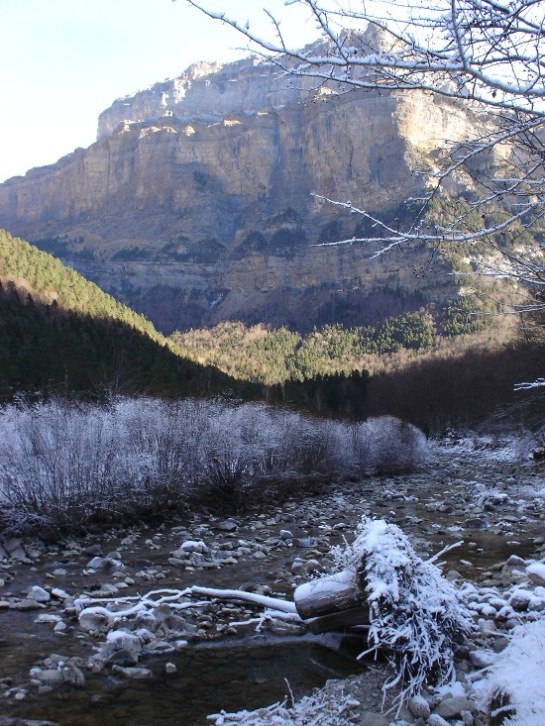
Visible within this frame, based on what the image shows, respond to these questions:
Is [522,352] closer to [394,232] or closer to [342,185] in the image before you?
[394,232]

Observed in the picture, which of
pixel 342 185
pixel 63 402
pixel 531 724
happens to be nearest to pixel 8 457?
pixel 63 402

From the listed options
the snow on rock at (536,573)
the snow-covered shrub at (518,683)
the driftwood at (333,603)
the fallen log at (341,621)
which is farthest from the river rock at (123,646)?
the snow on rock at (536,573)

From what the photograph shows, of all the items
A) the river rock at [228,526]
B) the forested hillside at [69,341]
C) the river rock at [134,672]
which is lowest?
the river rock at [228,526]

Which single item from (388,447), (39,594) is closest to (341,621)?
(39,594)

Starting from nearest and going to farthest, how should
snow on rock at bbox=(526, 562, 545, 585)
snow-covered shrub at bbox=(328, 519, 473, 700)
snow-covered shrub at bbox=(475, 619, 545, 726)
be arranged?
snow-covered shrub at bbox=(475, 619, 545, 726) → snow-covered shrub at bbox=(328, 519, 473, 700) → snow on rock at bbox=(526, 562, 545, 585)

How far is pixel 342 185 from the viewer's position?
615ft

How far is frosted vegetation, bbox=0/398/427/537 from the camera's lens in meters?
12.1

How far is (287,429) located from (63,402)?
1062 cm

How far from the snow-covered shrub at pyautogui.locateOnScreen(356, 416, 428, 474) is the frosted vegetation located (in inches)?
185

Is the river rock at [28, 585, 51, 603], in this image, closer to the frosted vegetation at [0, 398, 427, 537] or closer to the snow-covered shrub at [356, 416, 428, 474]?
the frosted vegetation at [0, 398, 427, 537]

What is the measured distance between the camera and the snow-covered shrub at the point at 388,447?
1136 inches

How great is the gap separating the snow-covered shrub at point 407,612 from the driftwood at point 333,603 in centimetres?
19

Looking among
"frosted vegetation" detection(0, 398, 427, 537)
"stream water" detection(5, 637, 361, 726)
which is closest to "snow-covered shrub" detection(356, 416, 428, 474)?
"frosted vegetation" detection(0, 398, 427, 537)

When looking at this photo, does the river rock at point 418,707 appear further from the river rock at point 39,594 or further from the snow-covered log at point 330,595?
the river rock at point 39,594
